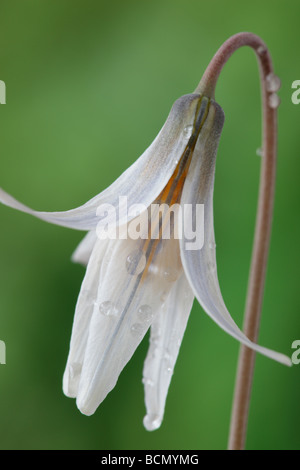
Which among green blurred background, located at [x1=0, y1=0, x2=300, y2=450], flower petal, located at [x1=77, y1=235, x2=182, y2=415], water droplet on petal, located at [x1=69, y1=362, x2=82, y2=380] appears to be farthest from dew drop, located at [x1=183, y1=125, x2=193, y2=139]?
green blurred background, located at [x1=0, y1=0, x2=300, y2=450]

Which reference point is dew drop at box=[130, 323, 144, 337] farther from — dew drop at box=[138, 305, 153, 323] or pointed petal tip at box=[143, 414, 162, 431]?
pointed petal tip at box=[143, 414, 162, 431]

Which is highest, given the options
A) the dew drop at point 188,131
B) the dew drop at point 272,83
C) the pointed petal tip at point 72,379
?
the dew drop at point 272,83

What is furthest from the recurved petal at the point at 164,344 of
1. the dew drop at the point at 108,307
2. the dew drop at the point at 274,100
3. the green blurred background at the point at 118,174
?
the green blurred background at the point at 118,174

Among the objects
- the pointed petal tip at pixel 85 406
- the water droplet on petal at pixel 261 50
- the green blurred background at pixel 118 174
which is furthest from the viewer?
the green blurred background at pixel 118 174

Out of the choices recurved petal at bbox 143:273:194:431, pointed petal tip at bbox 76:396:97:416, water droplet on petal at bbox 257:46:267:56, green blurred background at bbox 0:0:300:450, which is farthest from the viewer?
green blurred background at bbox 0:0:300:450

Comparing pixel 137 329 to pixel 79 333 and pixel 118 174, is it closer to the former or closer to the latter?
pixel 79 333

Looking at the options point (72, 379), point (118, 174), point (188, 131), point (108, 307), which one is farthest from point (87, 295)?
point (118, 174)

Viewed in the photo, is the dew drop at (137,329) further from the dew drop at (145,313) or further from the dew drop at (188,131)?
the dew drop at (188,131)

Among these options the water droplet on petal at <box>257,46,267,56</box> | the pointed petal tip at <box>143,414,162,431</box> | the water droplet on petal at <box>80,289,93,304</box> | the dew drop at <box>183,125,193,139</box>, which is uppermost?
the water droplet on petal at <box>257,46,267,56</box>
